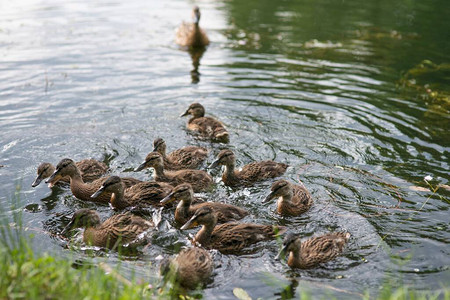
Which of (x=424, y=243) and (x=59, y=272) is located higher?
(x=59, y=272)

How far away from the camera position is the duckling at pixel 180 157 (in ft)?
28.6

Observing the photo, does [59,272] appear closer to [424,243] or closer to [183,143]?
[424,243]

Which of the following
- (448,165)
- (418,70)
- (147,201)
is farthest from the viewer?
(418,70)

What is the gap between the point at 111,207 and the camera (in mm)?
7758

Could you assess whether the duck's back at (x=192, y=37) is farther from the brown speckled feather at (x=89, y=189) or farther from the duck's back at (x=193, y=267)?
the duck's back at (x=193, y=267)

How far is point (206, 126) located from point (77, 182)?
2.68 metres

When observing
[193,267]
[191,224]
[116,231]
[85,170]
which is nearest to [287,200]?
[191,224]

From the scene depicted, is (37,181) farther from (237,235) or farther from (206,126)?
(237,235)

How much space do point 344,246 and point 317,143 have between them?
10.1ft

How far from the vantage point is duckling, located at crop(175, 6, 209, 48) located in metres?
14.5

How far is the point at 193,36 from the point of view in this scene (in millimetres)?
14508

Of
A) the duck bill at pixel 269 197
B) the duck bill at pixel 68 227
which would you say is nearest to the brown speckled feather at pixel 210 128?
the duck bill at pixel 269 197

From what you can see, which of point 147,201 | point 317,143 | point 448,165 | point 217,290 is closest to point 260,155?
point 317,143

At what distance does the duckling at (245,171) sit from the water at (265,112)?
19cm
